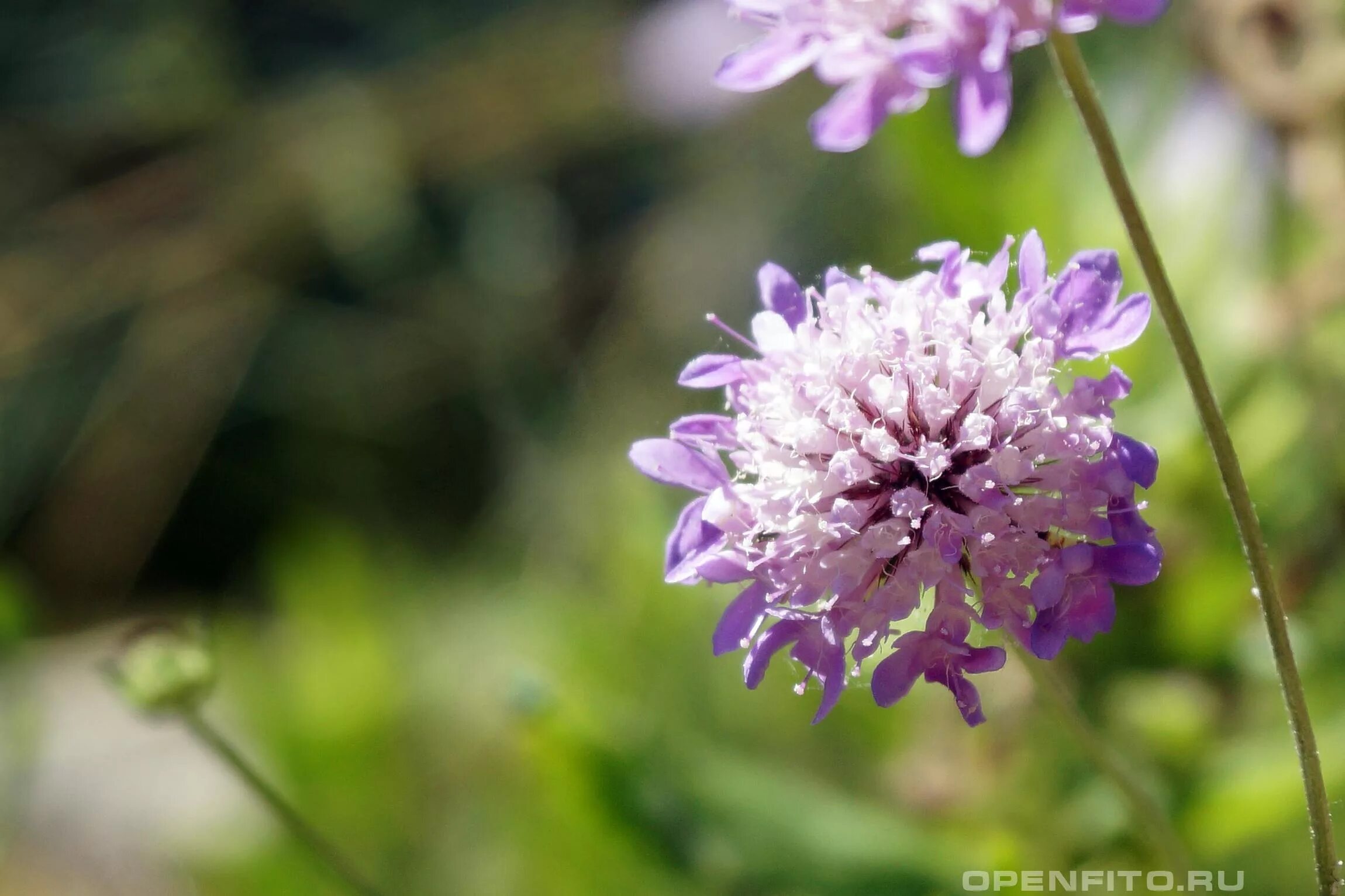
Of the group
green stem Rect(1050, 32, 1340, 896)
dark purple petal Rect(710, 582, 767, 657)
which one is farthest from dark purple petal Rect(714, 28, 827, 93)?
dark purple petal Rect(710, 582, 767, 657)

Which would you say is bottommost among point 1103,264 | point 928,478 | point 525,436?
point 928,478

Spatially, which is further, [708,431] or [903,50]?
[708,431]

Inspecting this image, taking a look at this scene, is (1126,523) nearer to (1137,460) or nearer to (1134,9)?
(1137,460)

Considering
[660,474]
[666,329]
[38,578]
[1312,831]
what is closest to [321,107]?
[666,329]

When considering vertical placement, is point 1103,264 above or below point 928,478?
above

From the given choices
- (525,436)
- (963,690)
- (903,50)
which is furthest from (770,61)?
(525,436)

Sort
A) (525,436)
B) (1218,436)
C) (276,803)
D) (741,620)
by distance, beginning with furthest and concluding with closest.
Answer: (525,436), (276,803), (741,620), (1218,436)
